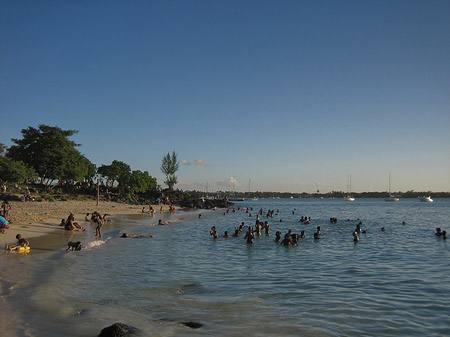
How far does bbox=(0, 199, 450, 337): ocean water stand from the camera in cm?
861

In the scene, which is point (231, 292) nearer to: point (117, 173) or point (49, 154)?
point (49, 154)

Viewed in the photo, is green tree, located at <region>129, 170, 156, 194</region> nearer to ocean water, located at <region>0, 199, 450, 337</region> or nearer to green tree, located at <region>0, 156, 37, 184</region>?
green tree, located at <region>0, 156, 37, 184</region>

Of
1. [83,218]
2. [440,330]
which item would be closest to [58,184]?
[83,218]

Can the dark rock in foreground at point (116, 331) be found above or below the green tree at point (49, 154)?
below

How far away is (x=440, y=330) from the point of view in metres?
8.63

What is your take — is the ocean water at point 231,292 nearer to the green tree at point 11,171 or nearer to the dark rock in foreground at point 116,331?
the dark rock in foreground at point 116,331

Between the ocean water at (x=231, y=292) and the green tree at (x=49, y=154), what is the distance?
3818cm

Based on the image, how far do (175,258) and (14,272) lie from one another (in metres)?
7.79

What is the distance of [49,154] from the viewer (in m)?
53.7

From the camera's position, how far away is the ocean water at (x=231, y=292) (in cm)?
861

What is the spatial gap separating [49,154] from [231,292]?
5123 cm

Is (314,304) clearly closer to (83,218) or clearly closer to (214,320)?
(214,320)

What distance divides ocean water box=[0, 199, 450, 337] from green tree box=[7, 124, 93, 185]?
38177 mm

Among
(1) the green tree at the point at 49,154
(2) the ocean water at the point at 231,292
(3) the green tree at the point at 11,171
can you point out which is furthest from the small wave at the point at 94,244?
(1) the green tree at the point at 49,154
